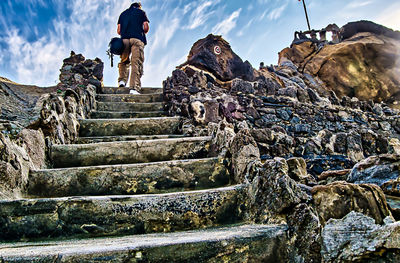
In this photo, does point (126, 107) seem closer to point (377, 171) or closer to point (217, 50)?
point (217, 50)

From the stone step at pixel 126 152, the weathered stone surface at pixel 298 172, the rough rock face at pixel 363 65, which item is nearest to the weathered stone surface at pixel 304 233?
the weathered stone surface at pixel 298 172

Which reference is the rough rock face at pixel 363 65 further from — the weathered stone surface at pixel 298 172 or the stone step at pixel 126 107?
the weathered stone surface at pixel 298 172

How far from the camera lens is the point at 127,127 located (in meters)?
2.94

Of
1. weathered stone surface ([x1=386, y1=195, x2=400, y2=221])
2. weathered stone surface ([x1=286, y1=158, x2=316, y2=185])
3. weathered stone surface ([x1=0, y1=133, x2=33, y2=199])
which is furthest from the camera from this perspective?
weathered stone surface ([x1=286, y1=158, x2=316, y2=185])

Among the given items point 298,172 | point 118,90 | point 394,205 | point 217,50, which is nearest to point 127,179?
point 298,172

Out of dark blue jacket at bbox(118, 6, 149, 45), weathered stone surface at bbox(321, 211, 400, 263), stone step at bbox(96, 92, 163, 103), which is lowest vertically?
weathered stone surface at bbox(321, 211, 400, 263)

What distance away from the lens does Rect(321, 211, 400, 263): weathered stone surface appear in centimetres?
74

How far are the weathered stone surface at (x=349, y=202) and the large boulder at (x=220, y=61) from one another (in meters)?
3.92

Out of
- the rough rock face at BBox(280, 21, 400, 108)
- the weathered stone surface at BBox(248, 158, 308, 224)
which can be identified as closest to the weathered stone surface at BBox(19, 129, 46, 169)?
the weathered stone surface at BBox(248, 158, 308, 224)

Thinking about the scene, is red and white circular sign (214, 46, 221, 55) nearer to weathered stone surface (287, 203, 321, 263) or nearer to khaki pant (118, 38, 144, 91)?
khaki pant (118, 38, 144, 91)

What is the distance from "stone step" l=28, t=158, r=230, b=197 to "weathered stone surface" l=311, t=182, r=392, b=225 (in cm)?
88

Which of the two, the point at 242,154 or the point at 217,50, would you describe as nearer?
the point at 242,154

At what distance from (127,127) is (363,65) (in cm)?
994

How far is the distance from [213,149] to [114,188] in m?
0.88
